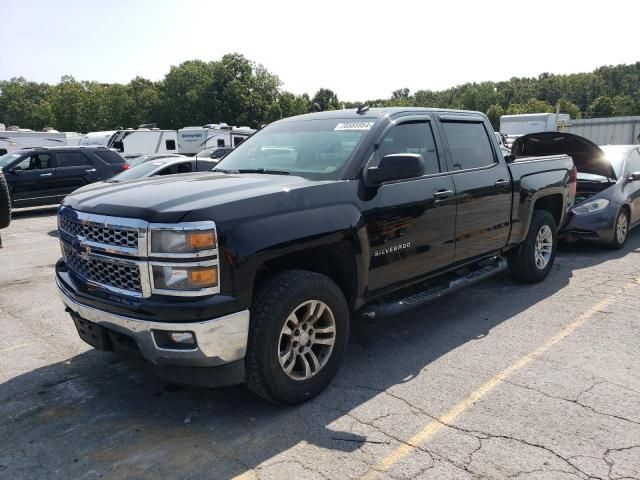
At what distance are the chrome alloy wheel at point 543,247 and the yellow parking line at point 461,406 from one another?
1178mm

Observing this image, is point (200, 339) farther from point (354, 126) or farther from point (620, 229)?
point (620, 229)

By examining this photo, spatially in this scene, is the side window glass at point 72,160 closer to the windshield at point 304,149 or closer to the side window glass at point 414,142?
the windshield at point 304,149

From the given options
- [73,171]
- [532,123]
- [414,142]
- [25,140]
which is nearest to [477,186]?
[414,142]

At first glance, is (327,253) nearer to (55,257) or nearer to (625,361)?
(625,361)

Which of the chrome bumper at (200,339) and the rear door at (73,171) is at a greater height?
the rear door at (73,171)

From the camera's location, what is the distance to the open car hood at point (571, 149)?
323 inches

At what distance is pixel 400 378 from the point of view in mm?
3816

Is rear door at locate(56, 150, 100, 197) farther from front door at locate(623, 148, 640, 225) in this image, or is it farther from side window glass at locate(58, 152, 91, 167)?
front door at locate(623, 148, 640, 225)

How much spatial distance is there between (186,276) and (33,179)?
12.8m

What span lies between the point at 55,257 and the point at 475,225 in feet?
21.9

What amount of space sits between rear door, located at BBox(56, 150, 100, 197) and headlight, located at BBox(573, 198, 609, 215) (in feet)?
39.0

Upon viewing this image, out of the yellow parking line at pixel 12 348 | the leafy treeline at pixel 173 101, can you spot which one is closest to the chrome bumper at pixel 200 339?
the yellow parking line at pixel 12 348

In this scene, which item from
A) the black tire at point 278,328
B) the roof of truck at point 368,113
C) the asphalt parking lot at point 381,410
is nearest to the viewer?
the asphalt parking lot at point 381,410

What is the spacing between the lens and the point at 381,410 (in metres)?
3.36
